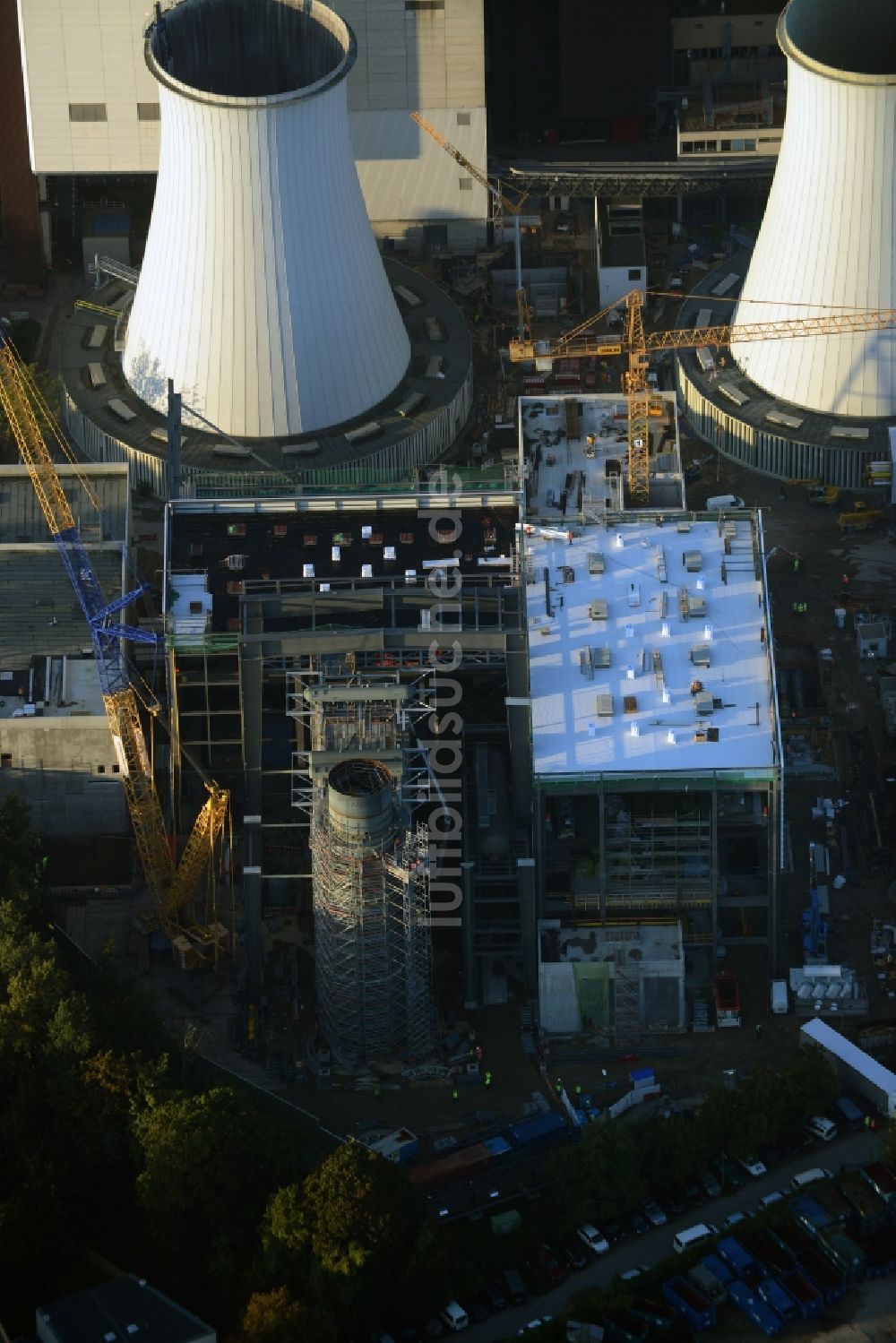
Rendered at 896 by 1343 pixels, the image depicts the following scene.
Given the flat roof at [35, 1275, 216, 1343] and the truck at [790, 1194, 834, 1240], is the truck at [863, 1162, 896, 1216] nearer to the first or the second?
the truck at [790, 1194, 834, 1240]

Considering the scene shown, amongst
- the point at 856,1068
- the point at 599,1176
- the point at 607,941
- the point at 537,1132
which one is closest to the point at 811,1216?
the point at 599,1176

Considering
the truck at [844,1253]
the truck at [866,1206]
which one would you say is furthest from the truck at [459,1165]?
the truck at [866,1206]

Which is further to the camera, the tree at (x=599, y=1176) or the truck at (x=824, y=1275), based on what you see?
the tree at (x=599, y=1176)

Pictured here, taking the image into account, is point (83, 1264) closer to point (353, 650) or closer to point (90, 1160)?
point (90, 1160)

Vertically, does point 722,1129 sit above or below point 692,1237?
above

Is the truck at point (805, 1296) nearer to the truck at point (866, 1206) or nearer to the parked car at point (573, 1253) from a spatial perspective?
the truck at point (866, 1206)

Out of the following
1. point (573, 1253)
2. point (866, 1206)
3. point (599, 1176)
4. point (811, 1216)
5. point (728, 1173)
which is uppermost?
point (599, 1176)

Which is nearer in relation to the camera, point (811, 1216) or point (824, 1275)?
point (824, 1275)

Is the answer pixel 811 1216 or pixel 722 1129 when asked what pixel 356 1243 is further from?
pixel 811 1216
